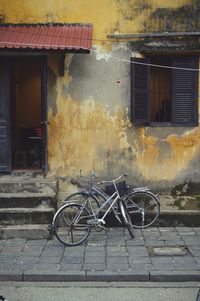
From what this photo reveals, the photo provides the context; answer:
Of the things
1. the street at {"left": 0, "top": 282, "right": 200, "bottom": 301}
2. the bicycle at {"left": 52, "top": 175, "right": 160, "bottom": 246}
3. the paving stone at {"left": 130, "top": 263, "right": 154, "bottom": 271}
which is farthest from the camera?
the bicycle at {"left": 52, "top": 175, "right": 160, "bottom": 246}

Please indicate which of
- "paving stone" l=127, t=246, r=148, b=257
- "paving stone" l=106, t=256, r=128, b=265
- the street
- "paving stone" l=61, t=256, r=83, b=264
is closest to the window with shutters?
"paving stone" l=127, t=246, r=148, b=257

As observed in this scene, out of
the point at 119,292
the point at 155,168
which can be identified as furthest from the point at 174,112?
the point at 119,292

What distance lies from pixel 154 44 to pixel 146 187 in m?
3.24

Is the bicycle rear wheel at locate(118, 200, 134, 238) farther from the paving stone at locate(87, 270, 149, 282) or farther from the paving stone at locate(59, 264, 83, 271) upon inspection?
the paving stone at locate(87, 270, 149, 282)

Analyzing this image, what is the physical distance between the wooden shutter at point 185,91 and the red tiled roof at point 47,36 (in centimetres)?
222

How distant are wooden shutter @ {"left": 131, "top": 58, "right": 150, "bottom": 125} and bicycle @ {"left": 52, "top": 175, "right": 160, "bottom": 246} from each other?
145 centimetres

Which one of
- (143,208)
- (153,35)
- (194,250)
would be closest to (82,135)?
(143,208)

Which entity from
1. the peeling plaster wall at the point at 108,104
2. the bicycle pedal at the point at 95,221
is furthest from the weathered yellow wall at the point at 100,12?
the bicycle pedal at the point at 95,221

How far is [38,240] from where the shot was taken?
405 inches

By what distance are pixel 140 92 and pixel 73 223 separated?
337 cm

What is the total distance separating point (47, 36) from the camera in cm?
1088

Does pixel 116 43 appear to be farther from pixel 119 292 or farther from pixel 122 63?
pixel 119 292

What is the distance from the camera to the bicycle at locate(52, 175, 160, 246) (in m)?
10.1

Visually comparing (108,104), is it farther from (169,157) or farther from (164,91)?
(169,157)
